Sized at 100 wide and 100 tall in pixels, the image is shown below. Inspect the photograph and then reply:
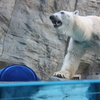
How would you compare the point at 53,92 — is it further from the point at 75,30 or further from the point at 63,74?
the point at 75,30

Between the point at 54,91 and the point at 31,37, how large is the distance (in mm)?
3651

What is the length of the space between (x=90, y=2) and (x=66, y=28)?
264cm

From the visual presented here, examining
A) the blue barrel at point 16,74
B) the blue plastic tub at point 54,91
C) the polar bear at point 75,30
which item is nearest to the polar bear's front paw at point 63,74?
the polar bear at point 75,30

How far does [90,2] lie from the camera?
5.17m

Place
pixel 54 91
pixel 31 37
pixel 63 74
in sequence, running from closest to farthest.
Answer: pixel 54 91, pixel 63 74, pixel 31 37

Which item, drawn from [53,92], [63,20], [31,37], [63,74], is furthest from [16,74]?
[31,37]

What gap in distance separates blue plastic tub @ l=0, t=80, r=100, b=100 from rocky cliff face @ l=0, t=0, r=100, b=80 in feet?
11.4

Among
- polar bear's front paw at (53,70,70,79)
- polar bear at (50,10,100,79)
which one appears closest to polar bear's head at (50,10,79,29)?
polar bear at (50,10,100,79)

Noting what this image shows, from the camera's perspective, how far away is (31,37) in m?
4.71

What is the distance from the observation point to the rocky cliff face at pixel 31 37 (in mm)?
4613

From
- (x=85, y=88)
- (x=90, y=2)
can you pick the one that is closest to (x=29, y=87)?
(x=85, y=88)

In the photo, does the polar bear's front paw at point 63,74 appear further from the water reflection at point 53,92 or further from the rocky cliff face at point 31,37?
the rocky cliff face at point 31,37

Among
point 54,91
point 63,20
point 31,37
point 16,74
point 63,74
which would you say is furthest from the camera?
point 31,37

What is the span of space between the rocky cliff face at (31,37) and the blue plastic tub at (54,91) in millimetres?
3488
